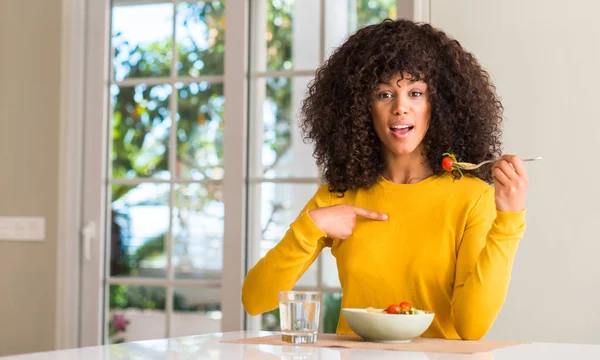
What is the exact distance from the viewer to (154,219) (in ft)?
12.7

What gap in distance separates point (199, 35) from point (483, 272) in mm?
2435

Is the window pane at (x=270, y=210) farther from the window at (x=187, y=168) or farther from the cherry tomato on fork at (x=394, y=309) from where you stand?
the cherry tomato on fork at (x=394, y=309)

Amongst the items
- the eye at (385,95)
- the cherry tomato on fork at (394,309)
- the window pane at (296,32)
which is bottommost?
the cherry tomato on fork at (394,309)

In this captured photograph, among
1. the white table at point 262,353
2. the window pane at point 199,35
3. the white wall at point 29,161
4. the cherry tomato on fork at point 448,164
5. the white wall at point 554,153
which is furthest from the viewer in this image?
the window pane at point 199,35

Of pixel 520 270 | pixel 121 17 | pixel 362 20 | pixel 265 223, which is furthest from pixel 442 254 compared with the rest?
pixel 121 17

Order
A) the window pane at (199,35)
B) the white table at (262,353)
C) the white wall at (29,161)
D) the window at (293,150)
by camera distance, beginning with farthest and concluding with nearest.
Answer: the window pane at (199,35), the white wall at (29,161), the window at (293,150), the white table at (262,353)

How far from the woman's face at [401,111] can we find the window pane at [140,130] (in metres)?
1.81

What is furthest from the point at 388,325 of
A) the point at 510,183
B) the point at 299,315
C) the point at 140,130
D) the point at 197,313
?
the point at 140,130

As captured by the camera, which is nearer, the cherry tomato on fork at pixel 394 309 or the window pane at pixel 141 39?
the cherry tomato on fork at pixel 394 309

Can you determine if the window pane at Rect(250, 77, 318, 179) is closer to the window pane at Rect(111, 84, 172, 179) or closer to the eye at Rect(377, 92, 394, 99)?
the window pane at Rect(111, 84, 172, 179)

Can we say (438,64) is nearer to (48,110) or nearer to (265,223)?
(265,223)

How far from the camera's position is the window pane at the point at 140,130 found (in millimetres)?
3826

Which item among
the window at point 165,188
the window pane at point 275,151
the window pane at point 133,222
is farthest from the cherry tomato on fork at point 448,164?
the window pane at point 133,222

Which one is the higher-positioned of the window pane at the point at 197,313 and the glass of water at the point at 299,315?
the glass of water at the point at 299,315
